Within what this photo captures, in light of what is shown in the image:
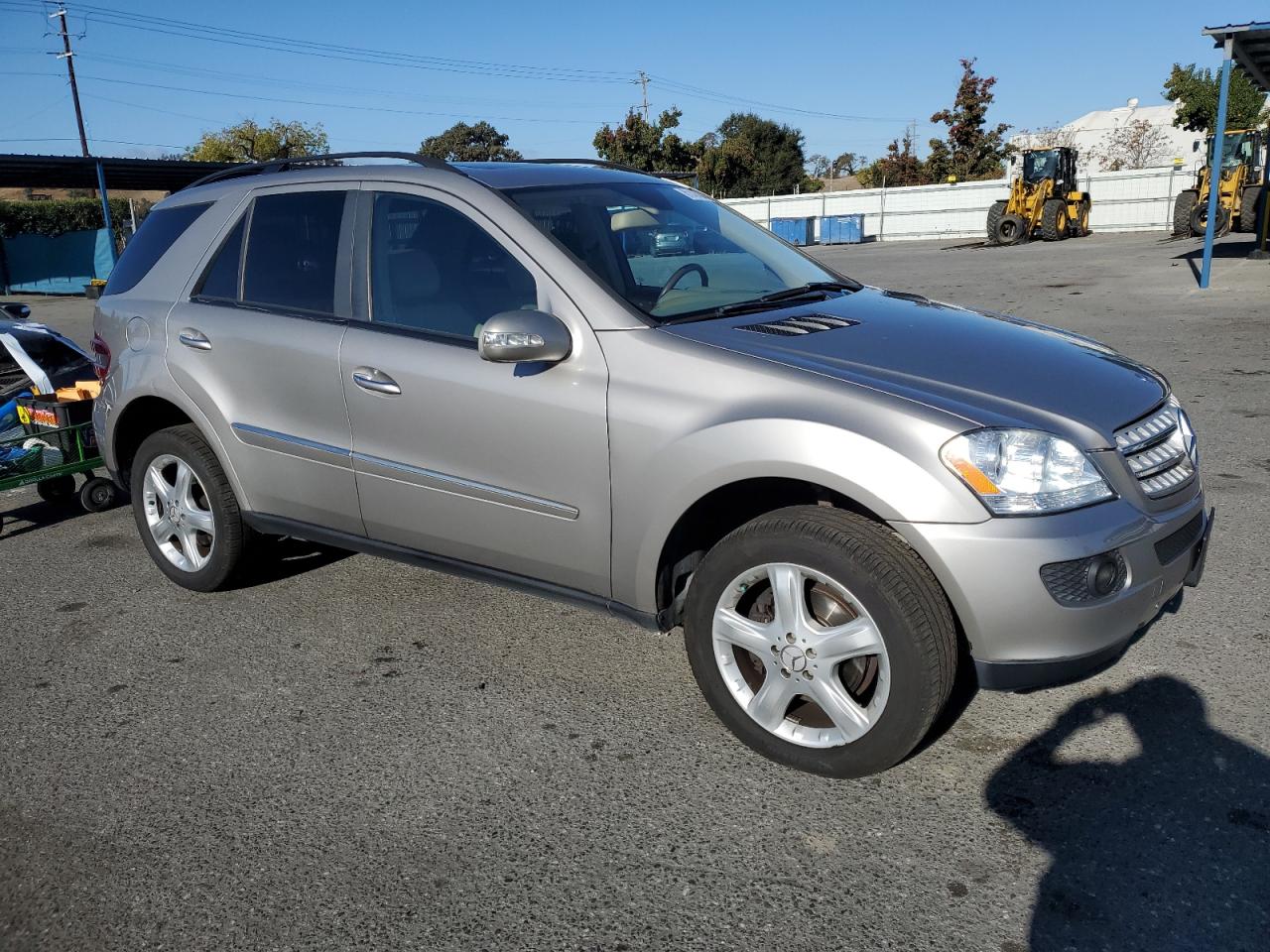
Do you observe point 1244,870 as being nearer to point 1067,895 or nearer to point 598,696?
point 1067,895

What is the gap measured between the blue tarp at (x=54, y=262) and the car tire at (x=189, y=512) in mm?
29581

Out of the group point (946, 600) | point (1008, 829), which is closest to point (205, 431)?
point (946, 600)

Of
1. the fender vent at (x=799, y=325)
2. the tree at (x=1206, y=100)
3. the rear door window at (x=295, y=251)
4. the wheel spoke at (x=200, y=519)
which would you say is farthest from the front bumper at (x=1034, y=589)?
the tree at (x=1206, y=100)

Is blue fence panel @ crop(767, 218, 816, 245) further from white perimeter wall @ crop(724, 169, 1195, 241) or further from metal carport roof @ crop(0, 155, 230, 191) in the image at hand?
metal carport roof @ crop(0, 155, 230, 191)

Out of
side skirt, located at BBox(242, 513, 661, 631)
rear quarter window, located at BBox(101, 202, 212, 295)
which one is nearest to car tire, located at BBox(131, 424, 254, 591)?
side skirt, located at BBox(242, 513, 661, 631)

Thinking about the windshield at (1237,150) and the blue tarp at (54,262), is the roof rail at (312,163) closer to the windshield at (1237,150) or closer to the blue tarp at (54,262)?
the windshield at (1237,150)

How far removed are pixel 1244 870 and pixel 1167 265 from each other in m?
21.1

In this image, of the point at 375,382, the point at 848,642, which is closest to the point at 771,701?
the point at 848,642

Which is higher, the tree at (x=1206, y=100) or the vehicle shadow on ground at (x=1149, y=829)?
the tree at (x=1206, y=100)

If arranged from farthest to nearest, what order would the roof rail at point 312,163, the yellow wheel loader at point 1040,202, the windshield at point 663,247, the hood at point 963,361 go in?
the yellow wheel loader at point 1040,202 < the roof rail at point 312,163 < the windshield at point 663,247 < the hood at point 963,361

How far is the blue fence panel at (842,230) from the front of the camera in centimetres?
4278

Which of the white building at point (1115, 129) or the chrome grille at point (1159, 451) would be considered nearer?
the chrome grille at point (1159, 451)

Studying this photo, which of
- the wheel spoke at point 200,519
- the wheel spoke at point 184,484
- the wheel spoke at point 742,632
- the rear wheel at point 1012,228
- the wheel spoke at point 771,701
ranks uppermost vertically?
the rear wheel at point 1012,228

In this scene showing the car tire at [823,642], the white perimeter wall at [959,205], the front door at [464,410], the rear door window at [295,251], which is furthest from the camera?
the white perimeter wall at [959,205]
